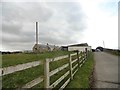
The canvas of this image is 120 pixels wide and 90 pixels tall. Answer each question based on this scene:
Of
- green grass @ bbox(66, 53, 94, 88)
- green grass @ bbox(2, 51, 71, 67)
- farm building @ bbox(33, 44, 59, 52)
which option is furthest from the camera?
farm building @ bbox(33, 44, 59, 52)

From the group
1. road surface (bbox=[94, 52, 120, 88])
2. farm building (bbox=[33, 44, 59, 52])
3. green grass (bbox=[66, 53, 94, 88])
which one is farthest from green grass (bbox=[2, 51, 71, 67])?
farm building (bbox=[33, 44, 59, 52])

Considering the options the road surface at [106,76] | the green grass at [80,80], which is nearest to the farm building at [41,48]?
the road surface at [106,76]

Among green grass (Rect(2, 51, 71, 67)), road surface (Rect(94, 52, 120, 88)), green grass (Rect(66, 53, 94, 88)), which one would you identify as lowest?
road surface (Rect(94, 52, 120, 88))

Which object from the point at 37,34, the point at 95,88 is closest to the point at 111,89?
the point at 95,88

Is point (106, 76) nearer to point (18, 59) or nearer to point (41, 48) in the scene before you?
point (18, 59)

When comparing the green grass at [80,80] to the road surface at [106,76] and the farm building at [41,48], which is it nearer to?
the road surface at [106,76]

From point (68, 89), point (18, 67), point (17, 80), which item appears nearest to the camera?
point (18, 67)

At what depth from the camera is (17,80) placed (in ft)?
33.8

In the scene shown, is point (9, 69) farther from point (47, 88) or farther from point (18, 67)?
point (47, 88)

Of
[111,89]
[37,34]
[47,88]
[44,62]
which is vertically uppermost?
[37,34]

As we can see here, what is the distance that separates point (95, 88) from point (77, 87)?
0.76 m

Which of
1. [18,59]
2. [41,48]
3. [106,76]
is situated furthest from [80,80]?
[41,48]

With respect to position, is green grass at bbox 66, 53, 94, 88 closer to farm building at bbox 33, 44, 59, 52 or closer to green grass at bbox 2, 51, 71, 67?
green grass at bbox 2, 51, 71, 67

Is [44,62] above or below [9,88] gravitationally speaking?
above
